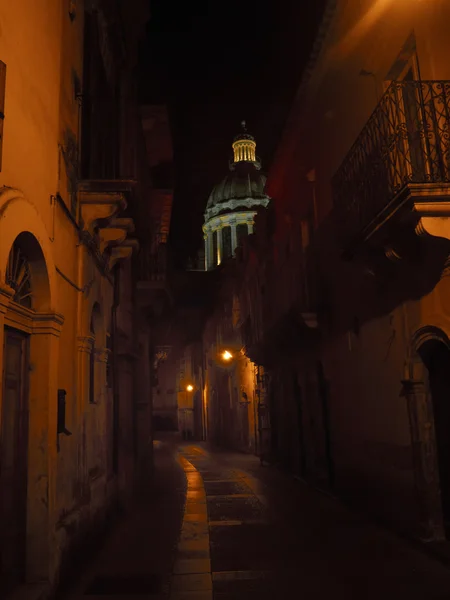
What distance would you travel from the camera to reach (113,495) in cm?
952

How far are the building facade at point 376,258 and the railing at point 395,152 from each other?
28mm

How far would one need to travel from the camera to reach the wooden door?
5.02 metres

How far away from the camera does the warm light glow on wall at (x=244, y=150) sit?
55.2 m

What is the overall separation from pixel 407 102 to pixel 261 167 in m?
49.0

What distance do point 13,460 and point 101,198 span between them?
3.77 metres

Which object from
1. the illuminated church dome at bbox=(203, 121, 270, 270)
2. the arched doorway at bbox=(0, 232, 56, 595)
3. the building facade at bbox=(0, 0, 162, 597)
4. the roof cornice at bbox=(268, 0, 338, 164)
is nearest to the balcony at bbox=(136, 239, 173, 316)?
the building facade at bbox=(0, 0, 162, 597)

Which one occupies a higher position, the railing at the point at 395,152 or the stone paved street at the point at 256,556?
the railing at the point at 395,152

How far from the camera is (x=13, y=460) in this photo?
17.3ft

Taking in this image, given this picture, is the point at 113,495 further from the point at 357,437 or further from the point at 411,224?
the point at 411,224

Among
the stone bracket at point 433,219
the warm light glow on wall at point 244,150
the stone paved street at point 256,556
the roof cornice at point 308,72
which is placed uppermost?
the warm light glow on wall at point 244,150

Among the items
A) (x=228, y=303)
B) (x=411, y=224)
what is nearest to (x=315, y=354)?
(x=411, y=224)

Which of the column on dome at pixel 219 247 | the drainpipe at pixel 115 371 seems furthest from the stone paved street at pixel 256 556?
the column on dome at pixel 219 247

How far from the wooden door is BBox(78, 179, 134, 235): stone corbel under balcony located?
2.60 meters

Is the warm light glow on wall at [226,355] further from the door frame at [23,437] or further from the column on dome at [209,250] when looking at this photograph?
the column on dome at [209,250]
